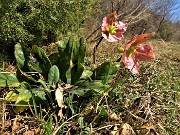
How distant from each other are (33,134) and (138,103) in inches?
24.1

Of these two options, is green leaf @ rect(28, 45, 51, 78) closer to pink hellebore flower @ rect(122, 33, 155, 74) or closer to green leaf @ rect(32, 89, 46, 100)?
green leaf @ rect(32, 89, 46, 100)

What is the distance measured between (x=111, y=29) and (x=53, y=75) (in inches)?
15.3

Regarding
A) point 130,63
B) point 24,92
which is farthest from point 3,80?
point 130,63

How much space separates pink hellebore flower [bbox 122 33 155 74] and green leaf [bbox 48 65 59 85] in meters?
0.36

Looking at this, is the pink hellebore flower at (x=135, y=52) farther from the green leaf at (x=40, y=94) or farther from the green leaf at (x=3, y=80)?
the green leaf at (x=3, y=80)

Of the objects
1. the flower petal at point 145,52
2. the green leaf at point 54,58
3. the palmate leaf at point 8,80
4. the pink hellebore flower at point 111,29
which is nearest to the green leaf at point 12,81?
the palmate leaf at point 8,80

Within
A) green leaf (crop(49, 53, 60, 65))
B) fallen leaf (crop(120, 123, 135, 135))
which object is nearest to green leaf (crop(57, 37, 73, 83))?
green leaf (crop(49, 53, 60, 65))

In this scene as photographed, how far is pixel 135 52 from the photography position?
→ 4.75 ft

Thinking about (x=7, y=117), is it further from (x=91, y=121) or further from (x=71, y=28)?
(x=71, y=28)

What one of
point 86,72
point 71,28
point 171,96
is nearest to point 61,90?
point 86,72

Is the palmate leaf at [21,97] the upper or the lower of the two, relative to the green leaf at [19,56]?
lower

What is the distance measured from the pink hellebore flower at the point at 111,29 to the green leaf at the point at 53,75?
1.00 feet

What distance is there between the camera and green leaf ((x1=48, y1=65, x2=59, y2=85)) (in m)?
1.46

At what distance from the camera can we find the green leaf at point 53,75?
4.80ft
